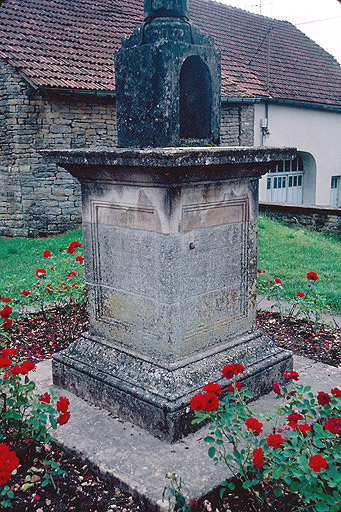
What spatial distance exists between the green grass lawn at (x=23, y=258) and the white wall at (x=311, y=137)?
6.88m

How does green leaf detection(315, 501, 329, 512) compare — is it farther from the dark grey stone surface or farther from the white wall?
the white wall

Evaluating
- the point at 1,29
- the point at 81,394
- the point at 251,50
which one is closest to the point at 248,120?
the point at 251,50

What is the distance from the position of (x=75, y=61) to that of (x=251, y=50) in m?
6.85

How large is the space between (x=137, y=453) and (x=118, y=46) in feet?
35.1

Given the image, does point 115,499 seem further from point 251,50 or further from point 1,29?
point 251,50

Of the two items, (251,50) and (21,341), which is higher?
(251,50)

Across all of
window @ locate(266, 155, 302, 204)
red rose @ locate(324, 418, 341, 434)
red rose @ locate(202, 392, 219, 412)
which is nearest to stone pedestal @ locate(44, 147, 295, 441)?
red rose @ locate(202, 392, 219, 412)

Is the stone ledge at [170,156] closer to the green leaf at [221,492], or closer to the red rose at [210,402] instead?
the red rose at [210,402]

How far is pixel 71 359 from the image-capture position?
353cm

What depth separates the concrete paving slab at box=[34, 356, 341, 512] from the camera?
2.49 metres

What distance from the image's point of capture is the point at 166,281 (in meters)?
3.00

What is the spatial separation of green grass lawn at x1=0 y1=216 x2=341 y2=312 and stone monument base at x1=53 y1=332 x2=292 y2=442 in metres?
2.41

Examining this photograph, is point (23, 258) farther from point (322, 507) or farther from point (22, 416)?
point (322, 507)

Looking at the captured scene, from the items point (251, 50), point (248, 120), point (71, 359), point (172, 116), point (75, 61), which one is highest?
point (251, 50)
